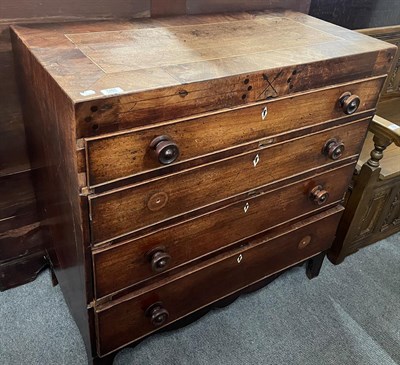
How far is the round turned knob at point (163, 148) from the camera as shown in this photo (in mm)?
834

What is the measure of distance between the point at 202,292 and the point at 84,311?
1.10 ft

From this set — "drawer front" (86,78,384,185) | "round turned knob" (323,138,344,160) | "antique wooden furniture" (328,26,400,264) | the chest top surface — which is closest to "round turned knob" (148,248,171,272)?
"drawer front" (86,78,384,185)

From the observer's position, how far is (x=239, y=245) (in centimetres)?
123

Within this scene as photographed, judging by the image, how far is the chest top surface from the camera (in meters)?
0.80

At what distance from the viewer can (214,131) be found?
923 mm

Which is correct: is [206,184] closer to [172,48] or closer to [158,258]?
[158,258]

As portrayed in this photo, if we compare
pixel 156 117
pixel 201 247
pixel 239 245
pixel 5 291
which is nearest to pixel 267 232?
pixel 239 245

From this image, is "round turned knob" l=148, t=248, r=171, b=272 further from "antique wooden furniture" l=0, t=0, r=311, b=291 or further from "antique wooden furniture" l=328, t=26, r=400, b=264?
"antique wooden furniture" l=328, t=26, r=400, b=264

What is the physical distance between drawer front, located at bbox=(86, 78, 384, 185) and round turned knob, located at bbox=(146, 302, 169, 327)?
0.42m

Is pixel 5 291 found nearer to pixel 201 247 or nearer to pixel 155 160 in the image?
pixel 201 247

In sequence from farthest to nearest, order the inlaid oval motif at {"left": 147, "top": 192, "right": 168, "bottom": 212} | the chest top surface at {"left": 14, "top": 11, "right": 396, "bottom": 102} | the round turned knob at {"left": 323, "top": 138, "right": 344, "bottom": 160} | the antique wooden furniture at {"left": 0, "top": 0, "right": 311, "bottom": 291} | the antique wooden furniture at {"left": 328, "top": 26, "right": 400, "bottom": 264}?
the antique wooden furniture at {"left": 328, "top": 26, "right": 400, "bottom": 264}, the round turned knob at {"left": 323, "top": 138, "right": 344, "bottom": 160}, the antique wooden furniture at {"left": 0, "top": 0, "right": 311, "bottom": 291}, the inlaid oval motif at {"left": 147, "top": 192, "right": 168, "bottom": 212}, the chest top surface at {"left": 14, "top": 11, "right": 396, "bottom": 102}

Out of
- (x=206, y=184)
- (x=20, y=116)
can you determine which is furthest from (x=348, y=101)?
(x=20, y=116)

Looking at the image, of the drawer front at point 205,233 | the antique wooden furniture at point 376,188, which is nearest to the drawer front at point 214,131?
the drawer front at point 205,233

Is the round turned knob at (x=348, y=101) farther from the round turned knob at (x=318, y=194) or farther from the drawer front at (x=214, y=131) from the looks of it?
the round turned knob at (x=318, y=194)
